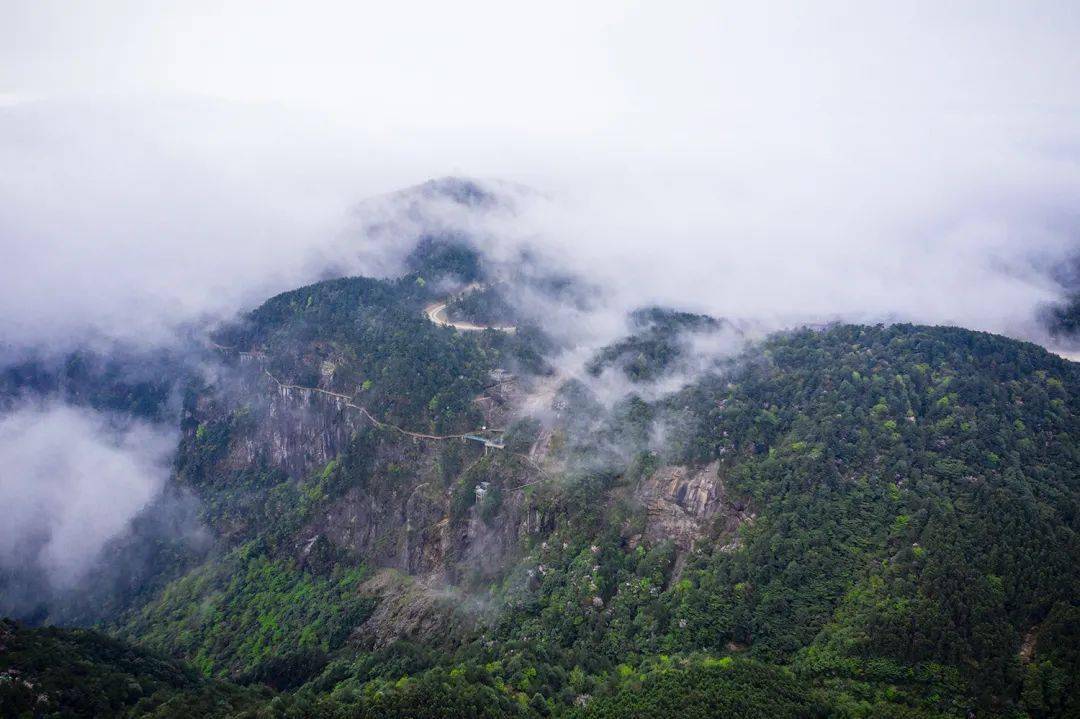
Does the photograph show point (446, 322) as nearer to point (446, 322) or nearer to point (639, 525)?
point (446, 322)

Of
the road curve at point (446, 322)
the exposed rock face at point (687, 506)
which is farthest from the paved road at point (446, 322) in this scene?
the exposed rock face at point (687, 506)

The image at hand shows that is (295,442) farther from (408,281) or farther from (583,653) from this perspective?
(583,653)

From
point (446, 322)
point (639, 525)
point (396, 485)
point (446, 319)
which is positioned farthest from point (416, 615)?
point (446, 319)

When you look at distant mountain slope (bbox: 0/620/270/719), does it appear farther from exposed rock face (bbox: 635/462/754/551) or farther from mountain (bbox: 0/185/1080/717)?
exposed rock face (bbox: 635/462/754/551)

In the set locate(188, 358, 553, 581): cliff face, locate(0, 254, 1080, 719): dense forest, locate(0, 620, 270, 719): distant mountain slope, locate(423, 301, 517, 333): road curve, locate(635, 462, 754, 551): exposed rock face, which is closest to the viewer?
locate(0, 620, 270, 719): distant mountain slope

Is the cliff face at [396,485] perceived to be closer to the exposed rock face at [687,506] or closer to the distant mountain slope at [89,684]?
the exposed rock face at [687,506]

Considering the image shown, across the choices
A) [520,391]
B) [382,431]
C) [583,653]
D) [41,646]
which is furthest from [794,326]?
[41,646]

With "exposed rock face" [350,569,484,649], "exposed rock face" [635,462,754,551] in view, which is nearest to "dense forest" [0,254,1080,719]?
"exposed rock face" [635,462,754,551]
